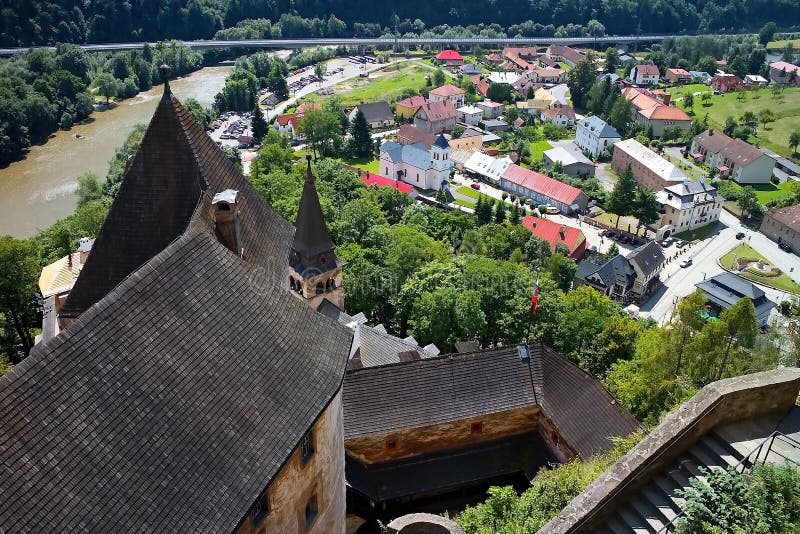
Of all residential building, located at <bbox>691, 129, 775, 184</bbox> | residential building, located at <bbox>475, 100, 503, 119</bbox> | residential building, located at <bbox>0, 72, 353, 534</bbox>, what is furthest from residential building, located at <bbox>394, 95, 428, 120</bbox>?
residential building, located at <bbox>0, 72, 353, 534</bbox>

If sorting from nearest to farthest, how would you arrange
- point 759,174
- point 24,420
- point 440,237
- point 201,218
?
1. point 24,420
2. point 201,218
3. point 440,237
4. point 759,174

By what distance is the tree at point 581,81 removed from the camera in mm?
143125

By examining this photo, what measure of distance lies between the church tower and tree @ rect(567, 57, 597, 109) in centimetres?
12159

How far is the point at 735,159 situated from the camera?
10775 cm

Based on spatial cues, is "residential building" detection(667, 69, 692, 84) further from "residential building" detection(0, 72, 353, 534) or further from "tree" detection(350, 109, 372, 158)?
"residential building" detection(0, 72, 353, 534)

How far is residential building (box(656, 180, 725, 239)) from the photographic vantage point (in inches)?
3533

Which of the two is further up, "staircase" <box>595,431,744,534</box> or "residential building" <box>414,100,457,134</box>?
"staircase" <box>595,431,744,534</box>

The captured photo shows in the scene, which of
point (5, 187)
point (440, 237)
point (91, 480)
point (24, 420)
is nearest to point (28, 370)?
point (24, 420)

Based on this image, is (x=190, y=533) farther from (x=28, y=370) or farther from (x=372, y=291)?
(x=372, y=291)

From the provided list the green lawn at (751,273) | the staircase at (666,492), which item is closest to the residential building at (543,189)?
the green lawn at (751,273)

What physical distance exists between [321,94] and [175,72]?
33.4 m

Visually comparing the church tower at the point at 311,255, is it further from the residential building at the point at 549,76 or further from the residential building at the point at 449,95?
the residential building at the point at 549,76

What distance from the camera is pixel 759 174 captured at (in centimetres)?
10675

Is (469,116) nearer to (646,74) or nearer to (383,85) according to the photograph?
(383,85)
